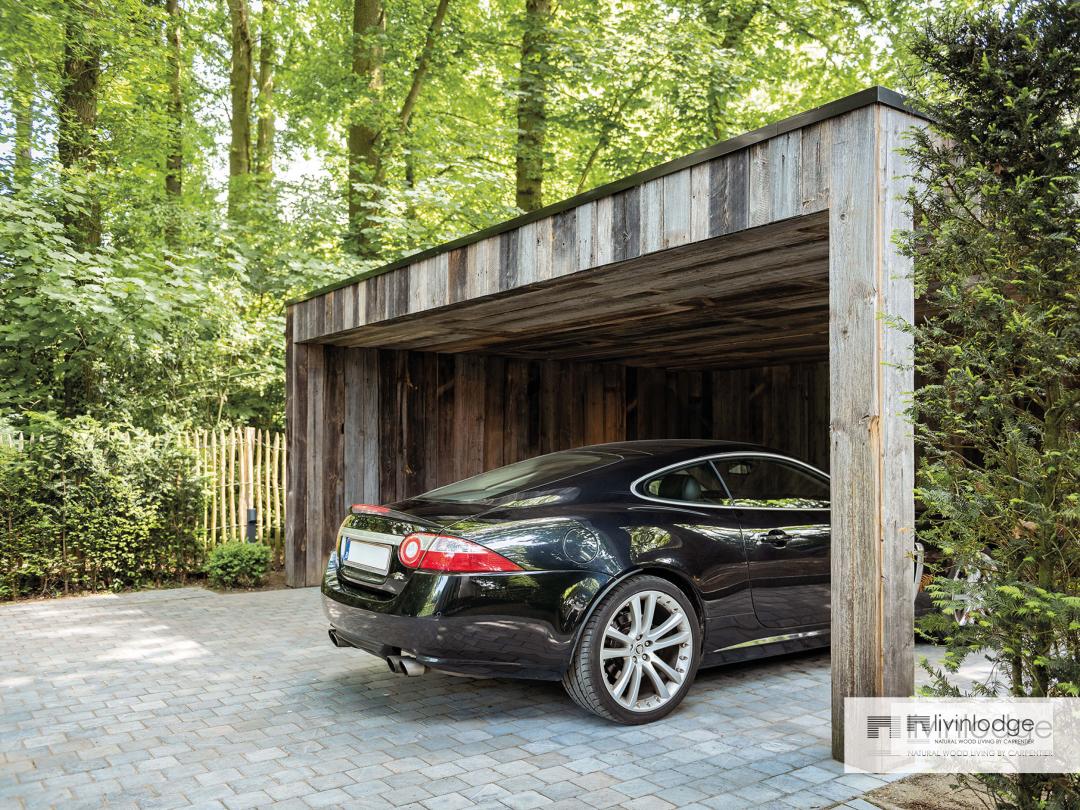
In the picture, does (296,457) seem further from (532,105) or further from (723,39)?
(723,39)

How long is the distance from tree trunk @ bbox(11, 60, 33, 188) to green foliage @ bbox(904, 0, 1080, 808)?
12.1m

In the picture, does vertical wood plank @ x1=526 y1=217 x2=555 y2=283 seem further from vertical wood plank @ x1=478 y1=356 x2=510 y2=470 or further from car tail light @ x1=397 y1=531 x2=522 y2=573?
vertical wood plank @ x1=478 y1=356 x2=510 y2=470

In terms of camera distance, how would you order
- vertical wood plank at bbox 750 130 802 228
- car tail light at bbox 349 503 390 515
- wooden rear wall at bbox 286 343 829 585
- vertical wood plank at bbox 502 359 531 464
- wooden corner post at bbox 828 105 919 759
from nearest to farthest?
1. wooden corner post at bbox 828 105 919 759
2. vertical wood plank at bbox 750 130 802 228
3. car tail light at bbox 349 503 390 515
4. wooden rear wall at bbox 286 343 829 585
5. vertical wood plank at bbox 502 359 531 464

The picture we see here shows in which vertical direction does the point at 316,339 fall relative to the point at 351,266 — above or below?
below

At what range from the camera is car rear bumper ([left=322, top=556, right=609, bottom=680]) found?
3795mm

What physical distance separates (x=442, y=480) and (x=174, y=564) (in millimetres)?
2918

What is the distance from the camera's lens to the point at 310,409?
843 centimetres

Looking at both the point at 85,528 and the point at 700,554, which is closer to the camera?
the point at 700,554

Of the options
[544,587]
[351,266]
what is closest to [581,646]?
[544,587]

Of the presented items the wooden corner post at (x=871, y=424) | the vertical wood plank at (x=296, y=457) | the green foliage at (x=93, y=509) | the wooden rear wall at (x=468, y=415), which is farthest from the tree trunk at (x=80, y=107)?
the wooden corner post at (x=871, y=424)

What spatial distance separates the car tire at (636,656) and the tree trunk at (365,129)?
1084 cm

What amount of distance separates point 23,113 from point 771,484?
11815 mm

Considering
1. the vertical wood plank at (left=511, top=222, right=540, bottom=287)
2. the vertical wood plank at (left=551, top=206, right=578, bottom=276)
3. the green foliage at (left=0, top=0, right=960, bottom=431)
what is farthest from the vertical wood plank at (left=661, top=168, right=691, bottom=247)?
the green foliage at (left=0, top=0, right=960, bottom=431)

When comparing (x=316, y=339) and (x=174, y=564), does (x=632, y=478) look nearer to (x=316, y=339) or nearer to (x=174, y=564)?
(x=316, y=339)
